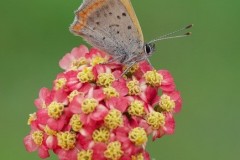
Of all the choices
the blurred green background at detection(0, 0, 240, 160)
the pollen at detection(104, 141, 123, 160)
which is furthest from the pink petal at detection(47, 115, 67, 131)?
→ the blurred green background at detection(0, 0, 240, 160)

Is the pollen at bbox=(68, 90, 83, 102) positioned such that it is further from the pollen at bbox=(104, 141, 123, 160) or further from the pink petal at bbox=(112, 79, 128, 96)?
the pollen at bbox=(104, 141, 123, 160)

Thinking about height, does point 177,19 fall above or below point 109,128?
below

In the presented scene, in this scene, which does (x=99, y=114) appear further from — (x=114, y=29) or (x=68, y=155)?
(x=114, y=29)

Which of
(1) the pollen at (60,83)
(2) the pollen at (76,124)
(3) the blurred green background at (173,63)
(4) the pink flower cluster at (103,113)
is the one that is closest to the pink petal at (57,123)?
(4) the pink flower cluster at (103,113)

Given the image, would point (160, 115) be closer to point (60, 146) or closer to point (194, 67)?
point (60, 146)

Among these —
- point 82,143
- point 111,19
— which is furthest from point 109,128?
point 111,19

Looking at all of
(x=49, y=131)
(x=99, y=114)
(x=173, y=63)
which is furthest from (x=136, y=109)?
(x=173, y=63)
